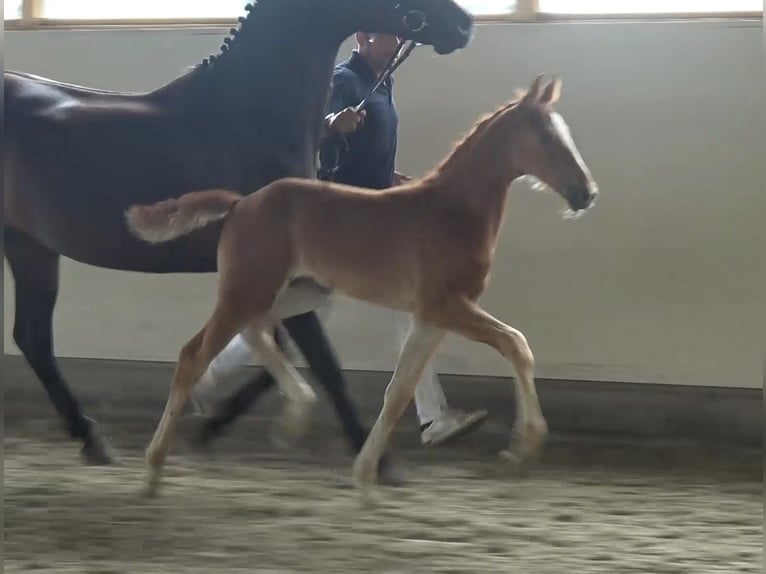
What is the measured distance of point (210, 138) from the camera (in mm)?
2047

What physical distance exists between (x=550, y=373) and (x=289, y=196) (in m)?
1.25

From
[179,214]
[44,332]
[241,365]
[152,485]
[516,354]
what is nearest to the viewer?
[516,354]

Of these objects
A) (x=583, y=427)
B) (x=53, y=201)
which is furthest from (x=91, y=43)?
(x=583, y=427)

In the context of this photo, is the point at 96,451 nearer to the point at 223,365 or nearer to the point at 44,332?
the point at 44,332

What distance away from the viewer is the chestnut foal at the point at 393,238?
1.80m

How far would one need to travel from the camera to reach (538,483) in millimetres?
2357

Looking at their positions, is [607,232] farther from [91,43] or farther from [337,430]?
[91,43]

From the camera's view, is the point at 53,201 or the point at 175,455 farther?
the point at 175,455

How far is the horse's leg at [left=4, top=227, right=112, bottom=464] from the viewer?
2326 millimetres

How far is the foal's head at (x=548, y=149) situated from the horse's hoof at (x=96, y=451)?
1.23 meters

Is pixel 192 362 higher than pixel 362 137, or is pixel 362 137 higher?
pixel 362 137

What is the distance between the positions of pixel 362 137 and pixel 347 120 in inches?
3.1

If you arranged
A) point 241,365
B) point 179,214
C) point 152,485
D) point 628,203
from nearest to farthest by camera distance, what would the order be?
point 179,214 < point 152,485 < point 241,365 < point 628,203

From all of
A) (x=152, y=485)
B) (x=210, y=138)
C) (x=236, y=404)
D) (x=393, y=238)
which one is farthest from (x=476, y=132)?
(x=152, y=485)
